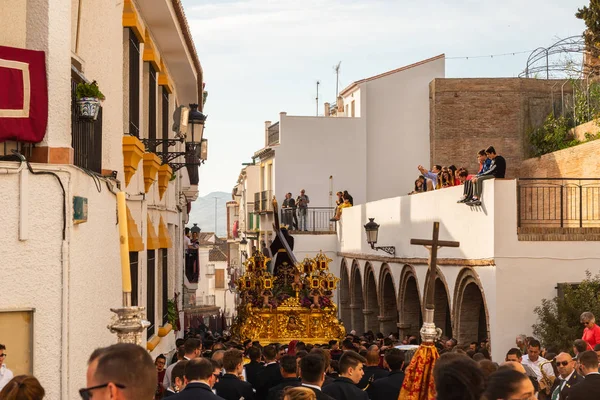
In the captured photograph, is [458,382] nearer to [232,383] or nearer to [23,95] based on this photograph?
[23,95]

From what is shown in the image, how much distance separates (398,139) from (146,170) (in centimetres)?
2968

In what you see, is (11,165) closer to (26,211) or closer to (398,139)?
(26,211)

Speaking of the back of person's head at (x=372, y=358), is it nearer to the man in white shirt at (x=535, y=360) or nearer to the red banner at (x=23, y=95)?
the man in white shirt at (x=535, y=360)

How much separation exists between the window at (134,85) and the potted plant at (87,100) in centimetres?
419

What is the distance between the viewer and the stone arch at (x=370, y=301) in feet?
103

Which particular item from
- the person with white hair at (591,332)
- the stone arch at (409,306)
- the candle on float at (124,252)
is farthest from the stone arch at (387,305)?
the candle on float at (124,252)

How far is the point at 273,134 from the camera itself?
50000 mm

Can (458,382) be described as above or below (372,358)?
above

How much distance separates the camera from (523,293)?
735 inches

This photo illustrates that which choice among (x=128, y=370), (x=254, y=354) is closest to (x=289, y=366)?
(x=254, y=354)

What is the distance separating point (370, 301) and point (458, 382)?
89.5ft

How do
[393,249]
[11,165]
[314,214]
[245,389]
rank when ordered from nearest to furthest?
1. [11,165]
2. [245,389]
3. [393,249]
4. [314,214]

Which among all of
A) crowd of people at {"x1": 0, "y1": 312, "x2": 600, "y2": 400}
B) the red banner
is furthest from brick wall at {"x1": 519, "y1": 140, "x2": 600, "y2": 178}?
the red banner

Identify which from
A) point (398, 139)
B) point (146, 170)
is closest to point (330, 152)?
point (398, 139)
